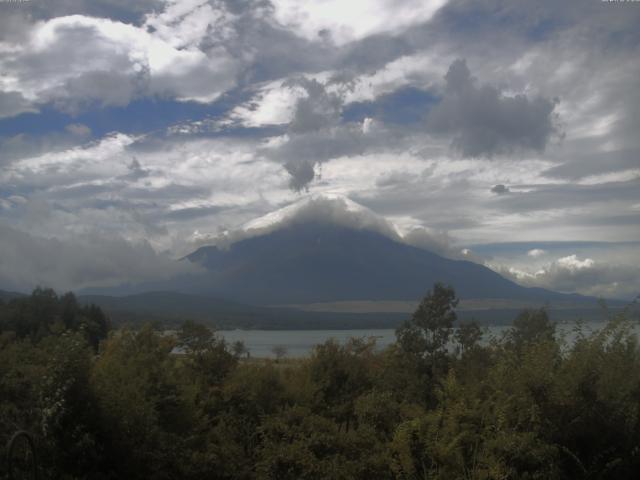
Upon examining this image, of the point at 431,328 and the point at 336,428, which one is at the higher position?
the point at 431,328

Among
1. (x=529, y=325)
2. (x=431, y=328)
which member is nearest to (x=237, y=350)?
(x=431, y=328)

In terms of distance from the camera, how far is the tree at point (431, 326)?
23156 millimetres

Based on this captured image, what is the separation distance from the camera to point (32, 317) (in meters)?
52.2

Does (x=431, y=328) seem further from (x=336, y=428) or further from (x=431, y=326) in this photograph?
(x=336, y=428)

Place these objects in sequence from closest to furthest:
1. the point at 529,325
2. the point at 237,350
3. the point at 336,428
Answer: the point at 336,428
the point at 237,350
the point at 529,325

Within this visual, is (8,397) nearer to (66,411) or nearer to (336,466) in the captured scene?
(66,411)

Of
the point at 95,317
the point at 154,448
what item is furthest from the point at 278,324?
Result: the point at 154,448

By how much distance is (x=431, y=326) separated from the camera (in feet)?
79.7

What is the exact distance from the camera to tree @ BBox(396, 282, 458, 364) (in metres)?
23.2

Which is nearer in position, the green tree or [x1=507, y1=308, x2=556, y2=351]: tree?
[x1=507, y1=308, x2=556, y2=351]: tree

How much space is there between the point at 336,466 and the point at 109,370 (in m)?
4.46

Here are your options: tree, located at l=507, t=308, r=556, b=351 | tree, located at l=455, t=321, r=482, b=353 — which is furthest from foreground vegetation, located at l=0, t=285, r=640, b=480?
tree, located at l=455, t=321, r=482, b=353

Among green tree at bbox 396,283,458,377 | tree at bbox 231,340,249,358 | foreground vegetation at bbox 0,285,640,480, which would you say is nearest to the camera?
foreground vegetation at bbox 0,285,640,480

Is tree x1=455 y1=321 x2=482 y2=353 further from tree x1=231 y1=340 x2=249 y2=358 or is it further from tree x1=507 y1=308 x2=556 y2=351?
tree x1=231 y1=340 x2=249 y2=358
